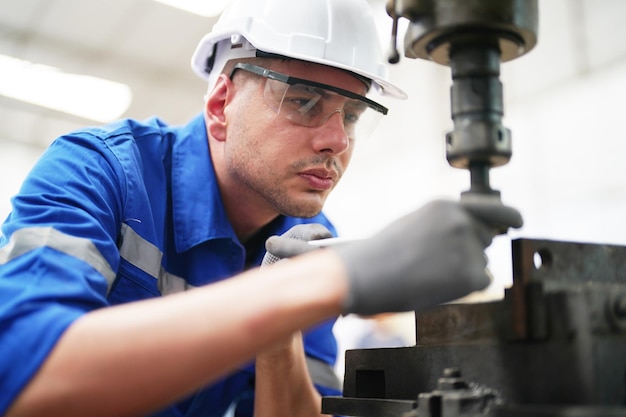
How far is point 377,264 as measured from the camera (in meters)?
0.80

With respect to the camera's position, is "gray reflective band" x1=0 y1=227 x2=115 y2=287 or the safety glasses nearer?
"gray reflective band" x1=0 y1=227 x2=115 y2=287

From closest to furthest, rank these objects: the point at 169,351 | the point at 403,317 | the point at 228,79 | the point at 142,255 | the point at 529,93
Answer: the point at 169,351
the point at 142,255
the point at 228,79
the point at 529,93
the point at 403,317

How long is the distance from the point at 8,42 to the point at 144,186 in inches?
129

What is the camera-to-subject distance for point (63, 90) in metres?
4.59

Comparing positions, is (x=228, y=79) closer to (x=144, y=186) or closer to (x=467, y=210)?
(x=144, y=186)

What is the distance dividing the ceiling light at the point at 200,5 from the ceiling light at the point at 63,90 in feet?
4.07

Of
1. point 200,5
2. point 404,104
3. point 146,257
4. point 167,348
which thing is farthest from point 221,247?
point 404,104

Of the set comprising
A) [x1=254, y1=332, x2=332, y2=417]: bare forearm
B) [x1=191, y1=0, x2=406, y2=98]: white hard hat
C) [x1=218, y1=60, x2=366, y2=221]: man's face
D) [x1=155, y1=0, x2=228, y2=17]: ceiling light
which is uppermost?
[x1=155, y1=0, x2=228, y2=17]: ceiling light

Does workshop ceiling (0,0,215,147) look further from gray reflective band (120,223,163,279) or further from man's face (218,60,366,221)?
gray reflective band (120,223,163,279)

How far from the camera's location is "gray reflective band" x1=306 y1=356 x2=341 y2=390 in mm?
1750

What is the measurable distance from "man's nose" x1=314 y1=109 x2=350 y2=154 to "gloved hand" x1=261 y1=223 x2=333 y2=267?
23cm

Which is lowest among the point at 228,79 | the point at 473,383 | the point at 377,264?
the point at 473,383

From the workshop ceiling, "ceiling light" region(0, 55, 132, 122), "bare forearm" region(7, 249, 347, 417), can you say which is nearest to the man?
"bare forearm" region(7, 249, 347, 417)

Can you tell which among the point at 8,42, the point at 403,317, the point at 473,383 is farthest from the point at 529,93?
the point at 8,42
